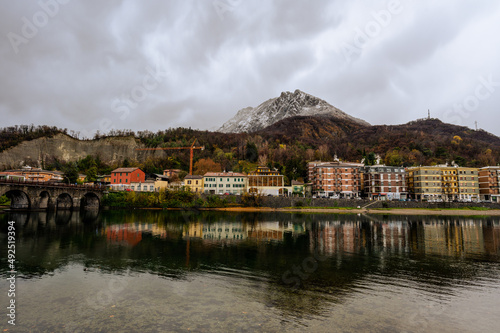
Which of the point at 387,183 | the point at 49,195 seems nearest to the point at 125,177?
the point at 49,195

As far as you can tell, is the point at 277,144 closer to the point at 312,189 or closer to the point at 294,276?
the point at 312,189

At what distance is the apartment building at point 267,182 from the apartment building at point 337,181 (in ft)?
46.4

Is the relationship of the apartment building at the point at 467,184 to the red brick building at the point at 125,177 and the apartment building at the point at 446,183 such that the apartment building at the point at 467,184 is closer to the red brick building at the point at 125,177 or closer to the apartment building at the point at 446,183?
the apartment building at the point at 446,183

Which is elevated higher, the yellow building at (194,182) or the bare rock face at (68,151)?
the bare rock face at (68,151)

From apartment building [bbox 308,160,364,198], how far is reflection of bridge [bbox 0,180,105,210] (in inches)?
2949

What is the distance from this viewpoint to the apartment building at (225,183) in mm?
99312

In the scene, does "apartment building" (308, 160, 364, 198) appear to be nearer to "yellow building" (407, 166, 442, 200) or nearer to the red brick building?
"yellow building" (407, 166, 442, 200)

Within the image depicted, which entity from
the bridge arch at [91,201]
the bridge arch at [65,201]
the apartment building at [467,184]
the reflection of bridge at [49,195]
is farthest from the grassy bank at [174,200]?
the apartment building at [467,184]

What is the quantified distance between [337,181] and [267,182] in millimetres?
26163

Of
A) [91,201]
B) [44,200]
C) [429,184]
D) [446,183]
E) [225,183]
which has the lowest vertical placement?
[91,201]

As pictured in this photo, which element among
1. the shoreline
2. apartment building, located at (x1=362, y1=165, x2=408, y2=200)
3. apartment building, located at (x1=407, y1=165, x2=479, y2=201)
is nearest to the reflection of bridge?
the shoreline

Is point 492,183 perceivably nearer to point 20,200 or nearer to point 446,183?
point 446,183

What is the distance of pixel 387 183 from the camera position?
101 m

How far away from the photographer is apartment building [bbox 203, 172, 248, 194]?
99.3m
